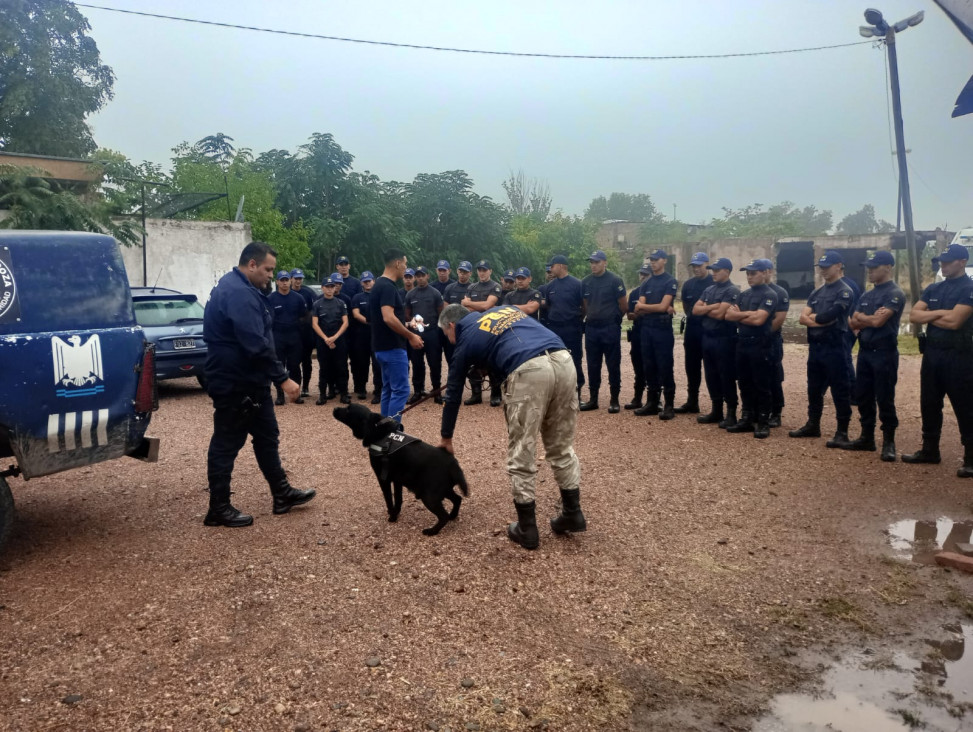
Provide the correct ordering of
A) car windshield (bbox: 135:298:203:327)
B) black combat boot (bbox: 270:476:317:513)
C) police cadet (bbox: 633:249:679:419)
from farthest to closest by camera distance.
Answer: car windshield (bbox: 135:298:203:327) < police cadet (bbox: 633:249:679:419) < black combat boot (bbox: 270:476:317:513)

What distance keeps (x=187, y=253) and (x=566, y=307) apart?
13.4m

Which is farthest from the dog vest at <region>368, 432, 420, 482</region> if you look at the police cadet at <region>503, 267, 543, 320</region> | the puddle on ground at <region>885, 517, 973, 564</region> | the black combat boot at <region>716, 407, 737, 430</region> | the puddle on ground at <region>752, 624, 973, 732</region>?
the police cadet at <region>503, 267, 543, 320</region>

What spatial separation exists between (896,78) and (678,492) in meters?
13.3

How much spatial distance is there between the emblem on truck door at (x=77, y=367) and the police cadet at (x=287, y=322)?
18.0ft

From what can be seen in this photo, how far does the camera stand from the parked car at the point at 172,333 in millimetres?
10602

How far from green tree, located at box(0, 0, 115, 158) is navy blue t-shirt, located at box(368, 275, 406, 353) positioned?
2780 cm

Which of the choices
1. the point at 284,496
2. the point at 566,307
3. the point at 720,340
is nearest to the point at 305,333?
the point at 566,307

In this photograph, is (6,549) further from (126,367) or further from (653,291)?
(653,291)

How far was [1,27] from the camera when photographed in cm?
2733

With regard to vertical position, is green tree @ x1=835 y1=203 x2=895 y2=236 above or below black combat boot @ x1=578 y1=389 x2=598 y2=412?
above

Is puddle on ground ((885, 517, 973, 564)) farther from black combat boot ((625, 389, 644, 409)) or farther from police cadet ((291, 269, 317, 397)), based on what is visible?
police cadet ((291, 269, 317, 397))

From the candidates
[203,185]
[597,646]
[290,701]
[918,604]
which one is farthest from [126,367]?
[203,185]

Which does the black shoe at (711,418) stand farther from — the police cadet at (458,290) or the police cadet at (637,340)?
the police cadet at (458,290)

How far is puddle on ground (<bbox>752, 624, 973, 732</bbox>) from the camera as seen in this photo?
292 cm
